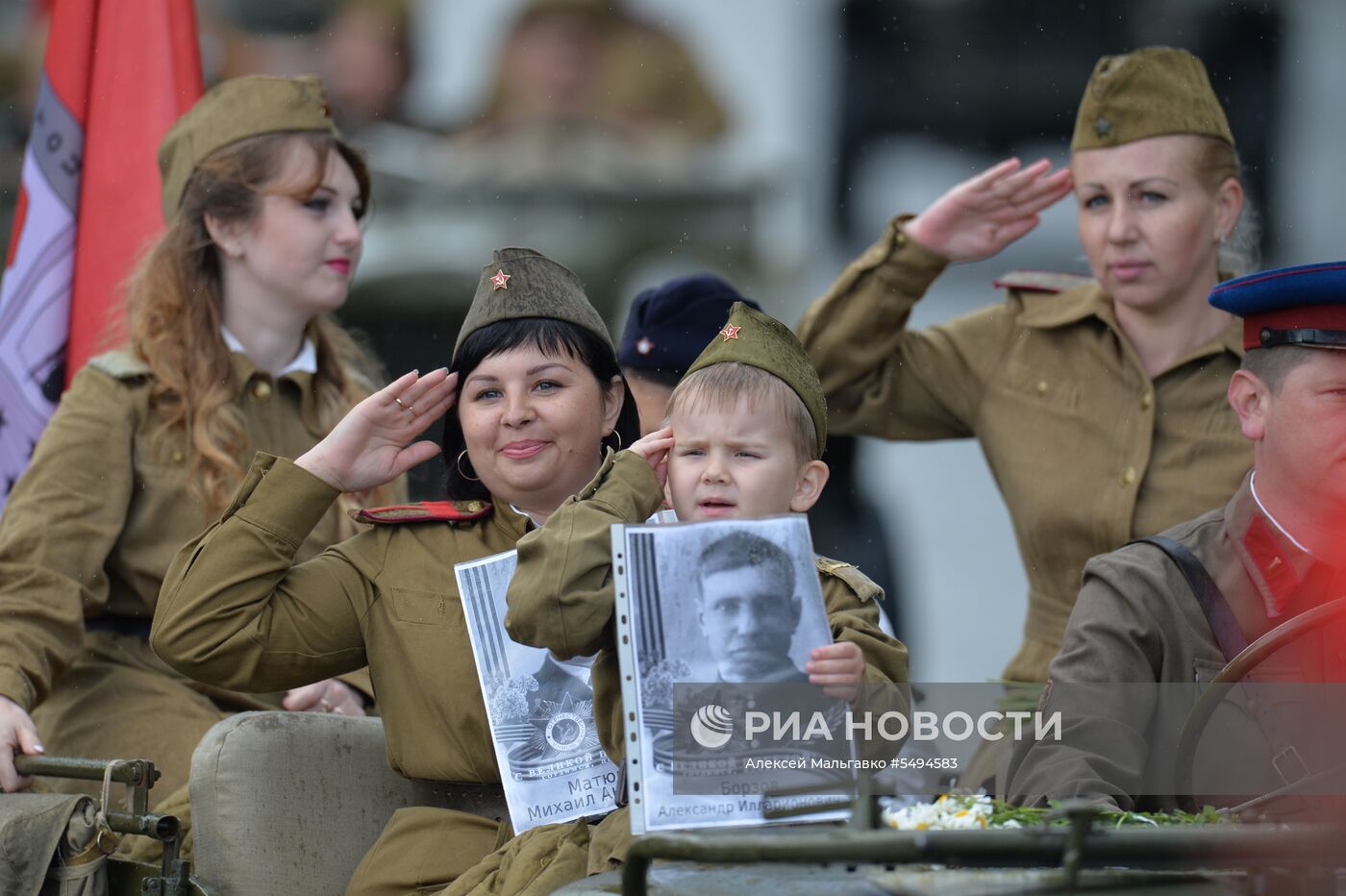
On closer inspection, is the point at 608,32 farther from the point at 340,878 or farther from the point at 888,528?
the point at 340,878

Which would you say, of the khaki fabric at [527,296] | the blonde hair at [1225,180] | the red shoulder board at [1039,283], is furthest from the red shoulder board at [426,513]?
the blonde hair at [1225,180]

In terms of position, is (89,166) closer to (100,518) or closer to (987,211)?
(100,518)

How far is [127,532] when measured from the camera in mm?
4711

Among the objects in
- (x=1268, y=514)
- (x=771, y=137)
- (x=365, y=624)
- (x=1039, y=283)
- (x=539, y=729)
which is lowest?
(x=539, y=729)

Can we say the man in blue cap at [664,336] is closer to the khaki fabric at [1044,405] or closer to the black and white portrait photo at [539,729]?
the khaki fabric at [1044,405]

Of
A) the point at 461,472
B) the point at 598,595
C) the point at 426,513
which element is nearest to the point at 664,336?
the point at 461,472

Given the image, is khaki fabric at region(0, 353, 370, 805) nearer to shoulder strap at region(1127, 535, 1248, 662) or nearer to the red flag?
the red flag

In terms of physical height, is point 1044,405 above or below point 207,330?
below

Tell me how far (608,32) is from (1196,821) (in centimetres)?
517

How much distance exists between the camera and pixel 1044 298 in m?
5.02

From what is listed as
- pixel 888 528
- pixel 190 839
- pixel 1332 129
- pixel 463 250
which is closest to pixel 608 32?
pixel 463 250

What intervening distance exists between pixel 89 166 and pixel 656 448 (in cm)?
309

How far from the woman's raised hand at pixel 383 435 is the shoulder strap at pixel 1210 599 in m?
1.41

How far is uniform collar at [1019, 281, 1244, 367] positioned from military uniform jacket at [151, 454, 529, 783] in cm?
173
